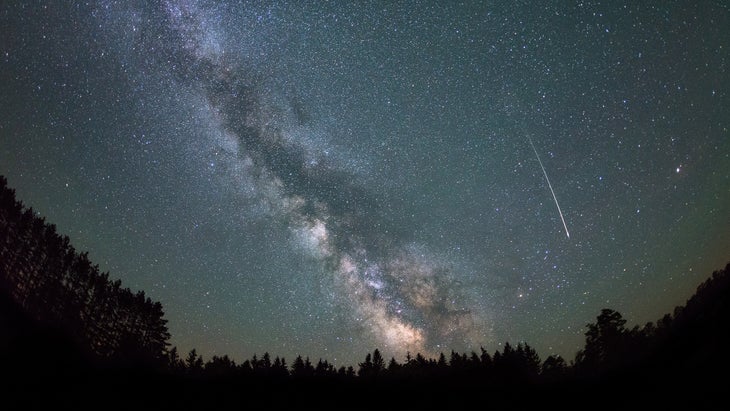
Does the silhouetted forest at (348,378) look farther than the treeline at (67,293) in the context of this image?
No

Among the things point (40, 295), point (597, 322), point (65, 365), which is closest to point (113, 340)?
point (40, 295)

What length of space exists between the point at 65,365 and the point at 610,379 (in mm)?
35277

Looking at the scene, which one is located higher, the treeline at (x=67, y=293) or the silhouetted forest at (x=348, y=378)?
the treeline at (x=67, y=293)

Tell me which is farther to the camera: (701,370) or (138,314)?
(138,314)

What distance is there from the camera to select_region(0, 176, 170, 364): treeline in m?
46.9

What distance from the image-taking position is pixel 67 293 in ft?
168

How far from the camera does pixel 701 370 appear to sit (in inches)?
709

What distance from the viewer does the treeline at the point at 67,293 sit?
46906mm

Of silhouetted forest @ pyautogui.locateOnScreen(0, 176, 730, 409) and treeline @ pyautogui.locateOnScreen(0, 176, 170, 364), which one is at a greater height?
treeline @ pyautogui.locateOnScreen(0, 176, 170, 364)

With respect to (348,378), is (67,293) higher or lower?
higher

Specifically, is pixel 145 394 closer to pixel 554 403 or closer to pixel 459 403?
pixel 459 403

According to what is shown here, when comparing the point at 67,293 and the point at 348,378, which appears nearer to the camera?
the point at 348,378

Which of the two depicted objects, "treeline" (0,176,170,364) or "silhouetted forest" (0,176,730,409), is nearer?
"silhouetted forest" (0,176,730,409)

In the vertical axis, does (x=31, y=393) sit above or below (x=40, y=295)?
below
